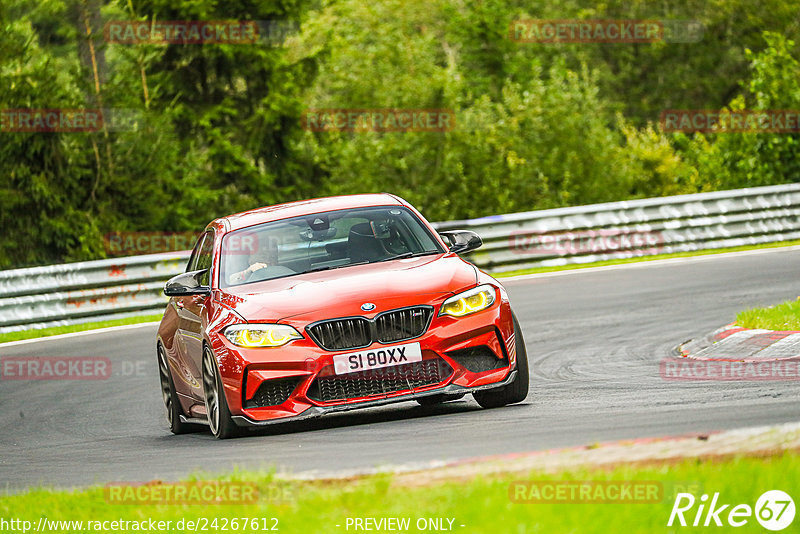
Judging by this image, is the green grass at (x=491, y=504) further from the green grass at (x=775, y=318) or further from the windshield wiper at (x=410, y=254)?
the green grass at (x=775, y=318)

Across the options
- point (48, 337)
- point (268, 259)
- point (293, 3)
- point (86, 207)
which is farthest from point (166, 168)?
point (268, 259)

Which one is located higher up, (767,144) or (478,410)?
(478,410)

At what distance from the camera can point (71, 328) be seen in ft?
61.9

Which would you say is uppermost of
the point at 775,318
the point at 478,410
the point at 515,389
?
the point at 515,389

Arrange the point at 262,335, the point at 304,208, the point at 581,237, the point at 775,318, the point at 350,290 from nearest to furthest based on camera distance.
Answer: the point at 262,335
the point at 350,290
the point at 304,208
the point at 775,318
the point at 581,237

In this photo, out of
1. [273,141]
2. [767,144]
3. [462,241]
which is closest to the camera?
[462,241]

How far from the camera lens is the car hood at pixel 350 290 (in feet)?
27.2

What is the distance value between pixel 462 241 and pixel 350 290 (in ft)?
5.36

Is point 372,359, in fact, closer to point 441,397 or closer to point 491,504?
point 441,397

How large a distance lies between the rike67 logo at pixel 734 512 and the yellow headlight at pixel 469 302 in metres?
3.79

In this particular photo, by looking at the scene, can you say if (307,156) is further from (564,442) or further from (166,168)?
(564,442)

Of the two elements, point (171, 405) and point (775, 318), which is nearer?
point (171, 405)

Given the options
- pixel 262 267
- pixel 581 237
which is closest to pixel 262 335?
pixel 262 267

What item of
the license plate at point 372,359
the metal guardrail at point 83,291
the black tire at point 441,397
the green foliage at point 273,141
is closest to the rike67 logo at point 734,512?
the license plate at point 372,359
